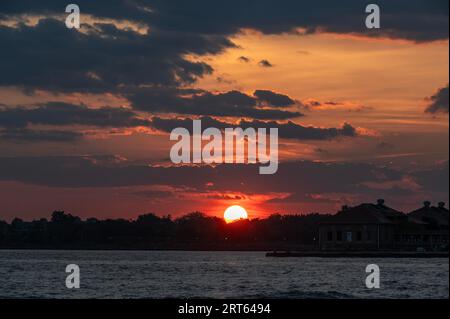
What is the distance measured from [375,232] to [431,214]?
1617cm

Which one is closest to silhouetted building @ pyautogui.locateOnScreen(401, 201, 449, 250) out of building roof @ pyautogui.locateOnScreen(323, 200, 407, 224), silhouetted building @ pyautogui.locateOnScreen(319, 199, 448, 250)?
silhouetted building @ pyautogui.locateOnScreen(319, 199, 448, 250)

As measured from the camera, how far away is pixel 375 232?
181500mm

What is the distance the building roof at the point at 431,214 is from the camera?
188500 millimetres

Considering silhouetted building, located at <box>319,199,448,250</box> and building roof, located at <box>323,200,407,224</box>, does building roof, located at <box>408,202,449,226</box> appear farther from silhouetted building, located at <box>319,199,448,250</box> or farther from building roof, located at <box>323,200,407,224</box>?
building roof, located at <box>323,200,407,224</box>

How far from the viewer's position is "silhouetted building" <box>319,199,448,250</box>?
181375mm

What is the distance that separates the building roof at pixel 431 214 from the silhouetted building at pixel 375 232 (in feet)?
0.71

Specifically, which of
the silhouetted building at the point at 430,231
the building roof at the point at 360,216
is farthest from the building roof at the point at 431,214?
the building roof at the point at 360,216

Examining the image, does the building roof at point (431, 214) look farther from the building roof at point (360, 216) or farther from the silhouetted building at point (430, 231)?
the building roof at point (360, 216)

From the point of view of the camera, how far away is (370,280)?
7581 cm

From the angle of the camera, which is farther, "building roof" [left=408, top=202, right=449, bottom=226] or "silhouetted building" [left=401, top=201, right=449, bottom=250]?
"building roof" [left=408, top=202, right=449, bottom=226]

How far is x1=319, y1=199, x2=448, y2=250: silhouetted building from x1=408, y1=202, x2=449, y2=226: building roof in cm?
22
